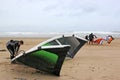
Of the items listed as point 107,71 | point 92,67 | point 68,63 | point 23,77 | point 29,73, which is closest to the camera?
point 23,77

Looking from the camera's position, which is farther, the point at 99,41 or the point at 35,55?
the point at 99,41

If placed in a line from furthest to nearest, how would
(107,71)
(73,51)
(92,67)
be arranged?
(73,51)
(92,67)
(107,71)

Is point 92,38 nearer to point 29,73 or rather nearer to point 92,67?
point 92,67

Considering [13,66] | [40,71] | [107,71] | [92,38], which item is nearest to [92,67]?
[107,71]

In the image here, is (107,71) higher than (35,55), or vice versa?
(35,55)

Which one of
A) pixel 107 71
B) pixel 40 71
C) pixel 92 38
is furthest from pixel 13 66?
pixel 92 38

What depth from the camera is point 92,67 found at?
35.1 ft

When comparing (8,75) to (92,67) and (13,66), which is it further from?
(92,67)

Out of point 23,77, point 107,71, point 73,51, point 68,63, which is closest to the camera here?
point 23,77

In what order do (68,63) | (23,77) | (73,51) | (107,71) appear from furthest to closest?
(73,51)
(68,63)
(107,71)
(23,77)

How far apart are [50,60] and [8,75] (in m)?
1.34

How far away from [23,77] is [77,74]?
173 cm

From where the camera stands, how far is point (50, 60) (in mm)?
9117

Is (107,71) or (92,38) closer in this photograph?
(107,71)
